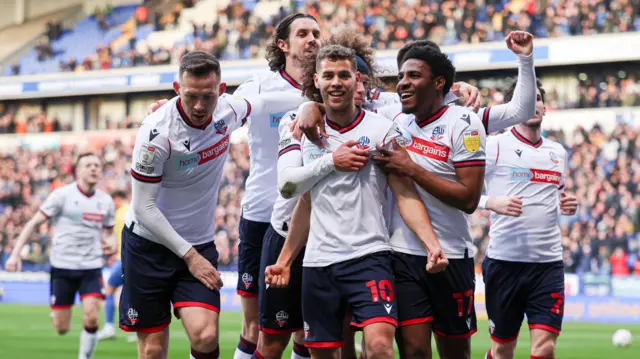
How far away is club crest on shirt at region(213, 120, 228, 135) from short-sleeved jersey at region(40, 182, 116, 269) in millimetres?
6041

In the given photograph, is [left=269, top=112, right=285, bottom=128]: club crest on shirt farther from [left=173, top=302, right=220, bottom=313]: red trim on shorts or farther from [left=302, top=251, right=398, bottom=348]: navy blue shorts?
[left=302, top=251, right=398, bottom=348]: navy blue shorts

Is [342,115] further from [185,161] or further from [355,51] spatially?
[185,161]

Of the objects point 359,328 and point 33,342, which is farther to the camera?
point 33,342

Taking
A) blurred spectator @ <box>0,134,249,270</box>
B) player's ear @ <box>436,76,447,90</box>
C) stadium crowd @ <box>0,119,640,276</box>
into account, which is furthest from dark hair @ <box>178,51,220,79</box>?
blurred spectator @ <box>0,134,249,270</box>

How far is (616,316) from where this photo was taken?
18031 mm

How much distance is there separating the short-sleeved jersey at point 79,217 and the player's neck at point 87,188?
28mm

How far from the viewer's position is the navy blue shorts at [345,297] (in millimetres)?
5539

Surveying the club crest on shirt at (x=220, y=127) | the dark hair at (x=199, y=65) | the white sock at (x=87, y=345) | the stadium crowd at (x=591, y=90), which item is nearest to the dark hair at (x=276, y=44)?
the club crest on shirt at (x=220, y=127)

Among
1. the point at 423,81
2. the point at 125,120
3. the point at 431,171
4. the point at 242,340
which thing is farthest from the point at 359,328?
the point at 125,120

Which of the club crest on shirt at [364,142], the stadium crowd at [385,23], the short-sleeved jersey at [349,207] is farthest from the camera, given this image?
the stadium crowd at [385,23]

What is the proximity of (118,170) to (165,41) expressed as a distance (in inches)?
248

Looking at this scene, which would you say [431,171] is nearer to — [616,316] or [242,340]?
[242,340]

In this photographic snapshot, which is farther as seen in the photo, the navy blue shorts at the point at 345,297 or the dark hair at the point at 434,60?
the dark hair at the point at 434,60

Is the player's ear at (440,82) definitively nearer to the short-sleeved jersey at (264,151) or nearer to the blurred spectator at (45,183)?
the short-sleeved jersey at (264,151)
